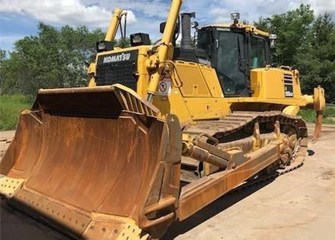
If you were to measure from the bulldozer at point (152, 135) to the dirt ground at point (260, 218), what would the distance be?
0.23 m

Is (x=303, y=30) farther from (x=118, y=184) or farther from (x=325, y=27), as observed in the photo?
(x=118, y=184)

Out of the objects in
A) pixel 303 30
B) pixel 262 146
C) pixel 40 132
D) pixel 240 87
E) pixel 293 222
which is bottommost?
pixel 293 222

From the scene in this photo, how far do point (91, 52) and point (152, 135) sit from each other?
27.8m

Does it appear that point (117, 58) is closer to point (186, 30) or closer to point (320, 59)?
point (186, 30)

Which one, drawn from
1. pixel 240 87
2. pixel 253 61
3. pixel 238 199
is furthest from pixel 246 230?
pixel 253 61

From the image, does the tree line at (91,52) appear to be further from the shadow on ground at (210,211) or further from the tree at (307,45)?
the shadow on ground at (210,211)

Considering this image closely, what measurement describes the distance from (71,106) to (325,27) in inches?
1252

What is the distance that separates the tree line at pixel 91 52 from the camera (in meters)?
28.7

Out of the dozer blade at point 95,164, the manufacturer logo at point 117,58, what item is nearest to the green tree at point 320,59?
the manufacturer logo at point 117,58

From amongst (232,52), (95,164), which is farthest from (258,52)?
(95,164)

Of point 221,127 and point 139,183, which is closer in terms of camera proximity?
point 139,183

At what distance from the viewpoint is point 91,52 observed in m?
31.1

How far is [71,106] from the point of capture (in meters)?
5.11

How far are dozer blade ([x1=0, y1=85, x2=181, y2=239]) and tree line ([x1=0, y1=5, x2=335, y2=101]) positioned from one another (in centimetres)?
2100
